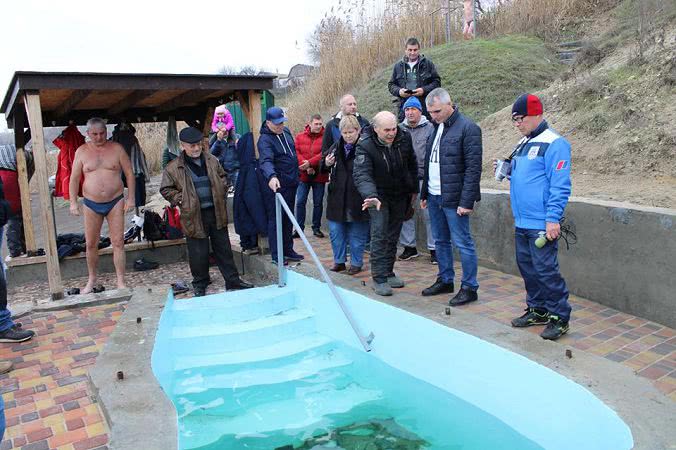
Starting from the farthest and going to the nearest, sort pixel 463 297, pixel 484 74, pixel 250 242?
1. pixel 484 74
2. pixel 250 242
3. pixel 463 297

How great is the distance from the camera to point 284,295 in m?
5.70

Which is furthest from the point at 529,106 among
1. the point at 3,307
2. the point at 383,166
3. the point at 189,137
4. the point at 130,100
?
the point at 130,100

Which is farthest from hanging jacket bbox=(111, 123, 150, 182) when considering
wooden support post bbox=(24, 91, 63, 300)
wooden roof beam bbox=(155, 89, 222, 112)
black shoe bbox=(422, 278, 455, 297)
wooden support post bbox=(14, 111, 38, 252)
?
black shoe bbox=(422, 278, 455, 297)

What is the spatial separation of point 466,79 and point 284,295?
22.2 feet

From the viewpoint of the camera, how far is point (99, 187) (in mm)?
6012

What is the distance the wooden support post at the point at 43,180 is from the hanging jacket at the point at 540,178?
4.40m

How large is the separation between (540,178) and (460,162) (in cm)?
85

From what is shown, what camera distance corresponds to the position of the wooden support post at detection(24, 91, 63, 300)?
558 centimetres

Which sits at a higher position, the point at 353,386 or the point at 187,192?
the point at 187,192

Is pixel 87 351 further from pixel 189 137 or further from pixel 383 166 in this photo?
pixel 383 166

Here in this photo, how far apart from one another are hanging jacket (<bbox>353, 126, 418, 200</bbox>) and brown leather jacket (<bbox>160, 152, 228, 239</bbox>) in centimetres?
155

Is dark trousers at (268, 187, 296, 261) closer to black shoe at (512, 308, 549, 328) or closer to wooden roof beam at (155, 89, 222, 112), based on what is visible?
wooden roof beam at (155, 89, 222, 112)

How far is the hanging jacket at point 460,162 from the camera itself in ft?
14.8

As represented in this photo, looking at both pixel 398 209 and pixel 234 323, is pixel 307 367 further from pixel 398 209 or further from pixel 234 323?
pixel 398 209
